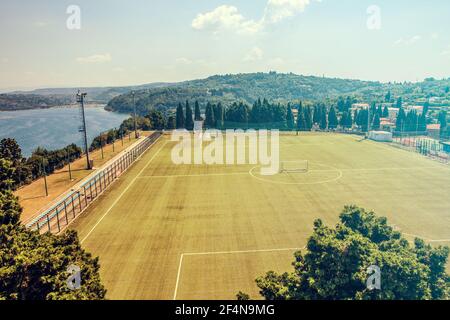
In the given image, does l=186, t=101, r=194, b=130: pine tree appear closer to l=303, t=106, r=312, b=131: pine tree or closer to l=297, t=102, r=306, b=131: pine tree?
l=297, t=102, r=306, b=131: pine tree

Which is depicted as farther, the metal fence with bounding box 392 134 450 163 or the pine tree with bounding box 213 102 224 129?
the pine tree with bounding box 213 102 224 129

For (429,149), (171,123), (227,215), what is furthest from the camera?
(171,123)

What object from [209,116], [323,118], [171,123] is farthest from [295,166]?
[171,123]

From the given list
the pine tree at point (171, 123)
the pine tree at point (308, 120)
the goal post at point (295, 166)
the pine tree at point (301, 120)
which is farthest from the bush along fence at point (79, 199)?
the pine tree at point (308, 120)

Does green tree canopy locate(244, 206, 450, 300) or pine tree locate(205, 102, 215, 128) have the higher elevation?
pine tree locate(205, 102, 215, 128)

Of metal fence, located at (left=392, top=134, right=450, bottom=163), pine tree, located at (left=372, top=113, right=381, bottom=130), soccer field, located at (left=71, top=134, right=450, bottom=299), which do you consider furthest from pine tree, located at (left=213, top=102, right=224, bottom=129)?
metal fence, located at (left=392, top=134, right=450, bottom=163)

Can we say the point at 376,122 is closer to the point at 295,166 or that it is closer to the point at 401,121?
the point at 401,121
